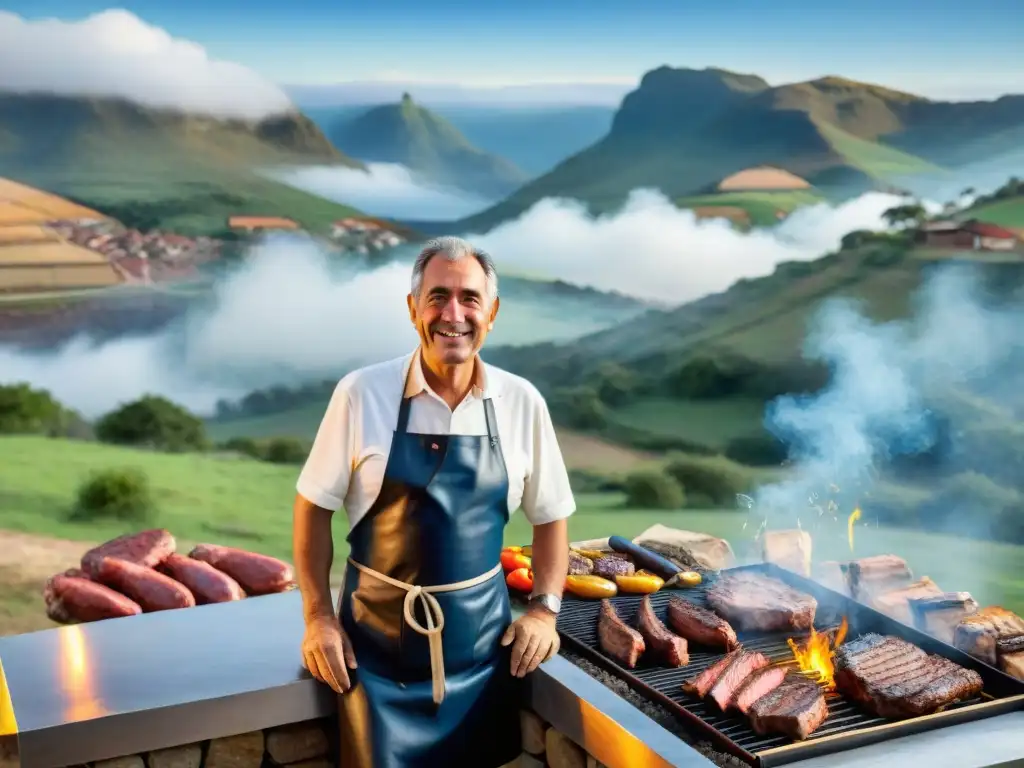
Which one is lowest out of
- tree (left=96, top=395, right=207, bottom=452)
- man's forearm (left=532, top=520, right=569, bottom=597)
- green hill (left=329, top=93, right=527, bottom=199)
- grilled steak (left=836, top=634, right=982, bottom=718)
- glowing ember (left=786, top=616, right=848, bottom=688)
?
tree (left=96, top=395, right=207, bottom=452)

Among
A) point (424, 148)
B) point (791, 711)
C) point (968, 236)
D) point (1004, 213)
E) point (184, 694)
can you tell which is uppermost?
Answer: point (424, 148)

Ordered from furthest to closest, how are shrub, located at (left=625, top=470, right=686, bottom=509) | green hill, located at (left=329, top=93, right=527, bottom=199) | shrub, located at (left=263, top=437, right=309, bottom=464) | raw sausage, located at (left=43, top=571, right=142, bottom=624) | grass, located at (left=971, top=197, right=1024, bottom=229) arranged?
1. green hill, located at (left=329, top=93, right=527, bottom=199)
2. shrub, located at (left=625, top=470, right=686, bottom=509)
3. grass, located at (left=971, top=197, right=1024, bottom=229)
4. shrub, located at (left=263, top=437, right=309, bottom=464)
5. raw sausage, located at (left=43, top=571, right=142, bottom=624)

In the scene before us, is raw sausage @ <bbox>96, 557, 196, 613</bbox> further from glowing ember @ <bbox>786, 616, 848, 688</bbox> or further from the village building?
the village building

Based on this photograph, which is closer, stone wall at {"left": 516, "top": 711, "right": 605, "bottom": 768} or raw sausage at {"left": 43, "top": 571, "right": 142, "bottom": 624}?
stone wall at {"left": 516, "top": 711, "right": 605, "bottom": 768}

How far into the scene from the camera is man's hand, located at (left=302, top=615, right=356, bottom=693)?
2.97m

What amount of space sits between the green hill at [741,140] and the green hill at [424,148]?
0.28 meters

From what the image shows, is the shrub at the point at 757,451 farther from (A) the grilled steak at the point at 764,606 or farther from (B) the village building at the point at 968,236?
(A) the grilled steak at the point at 764,606

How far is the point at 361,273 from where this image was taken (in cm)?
1101

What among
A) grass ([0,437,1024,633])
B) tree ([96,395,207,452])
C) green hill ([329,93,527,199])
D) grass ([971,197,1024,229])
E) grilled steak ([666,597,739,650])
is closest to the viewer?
grilled steak ([666,597,739,650])

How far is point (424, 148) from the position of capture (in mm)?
11617

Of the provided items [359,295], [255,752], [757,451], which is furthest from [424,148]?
[255,752]

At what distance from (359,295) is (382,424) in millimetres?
8078

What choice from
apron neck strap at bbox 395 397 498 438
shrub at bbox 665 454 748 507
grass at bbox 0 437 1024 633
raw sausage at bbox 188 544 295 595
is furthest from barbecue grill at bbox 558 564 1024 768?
shrub at bbox 665 454 748 507

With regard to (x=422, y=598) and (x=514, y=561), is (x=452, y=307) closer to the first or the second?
(x=422, y=598)
